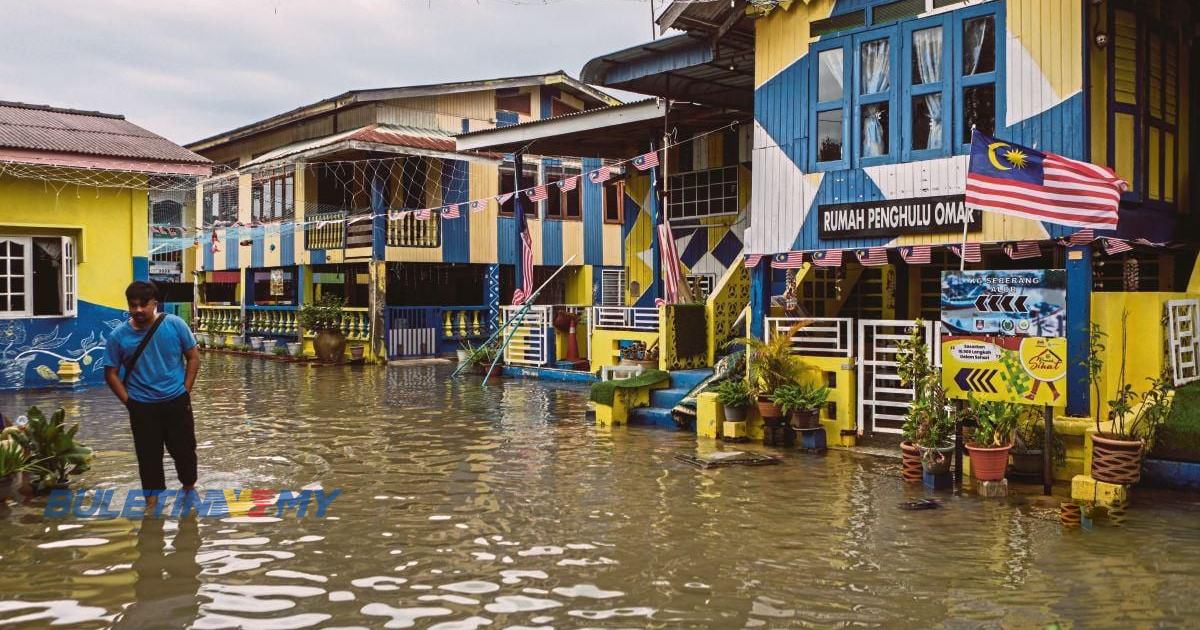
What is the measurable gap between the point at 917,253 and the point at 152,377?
820 cm

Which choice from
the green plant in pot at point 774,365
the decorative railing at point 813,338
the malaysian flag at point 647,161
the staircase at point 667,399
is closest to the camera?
the decorative railing at point 813,338

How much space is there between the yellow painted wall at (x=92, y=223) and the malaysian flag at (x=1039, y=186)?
1434cm

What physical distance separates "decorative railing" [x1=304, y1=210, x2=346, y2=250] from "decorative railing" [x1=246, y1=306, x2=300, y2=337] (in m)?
2.14

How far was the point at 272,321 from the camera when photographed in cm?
2928

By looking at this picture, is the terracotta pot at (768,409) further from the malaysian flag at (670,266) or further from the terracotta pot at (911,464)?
the malaysian flag at (670,266)

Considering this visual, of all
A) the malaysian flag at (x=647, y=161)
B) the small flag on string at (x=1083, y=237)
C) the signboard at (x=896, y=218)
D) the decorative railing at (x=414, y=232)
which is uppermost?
the malaysian flag at (x=647, y=161)

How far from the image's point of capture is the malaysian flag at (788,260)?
41.0 feet

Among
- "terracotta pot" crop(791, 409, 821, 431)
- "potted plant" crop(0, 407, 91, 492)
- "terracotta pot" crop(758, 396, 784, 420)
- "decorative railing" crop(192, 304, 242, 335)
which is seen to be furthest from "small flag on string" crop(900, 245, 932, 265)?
"decorative railing" crop(192, 304, 242, 335)

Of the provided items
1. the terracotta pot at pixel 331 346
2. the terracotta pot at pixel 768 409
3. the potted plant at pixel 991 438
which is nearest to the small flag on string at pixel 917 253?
the potted plant at pixel 991 438

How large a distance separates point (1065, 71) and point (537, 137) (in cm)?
1255

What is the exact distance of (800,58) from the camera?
40.9ft

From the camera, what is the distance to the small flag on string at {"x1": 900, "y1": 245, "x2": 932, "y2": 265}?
11211mm

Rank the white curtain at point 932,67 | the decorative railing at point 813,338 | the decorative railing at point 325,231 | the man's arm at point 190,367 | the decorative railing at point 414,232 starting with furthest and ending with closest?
1. the decorative railing at point 325,231
2. the decorative railing at point 414,232
3. the decorative railing at point 813,338
4. the white curtain at point 932,67
5. the man's arm at point 190,367

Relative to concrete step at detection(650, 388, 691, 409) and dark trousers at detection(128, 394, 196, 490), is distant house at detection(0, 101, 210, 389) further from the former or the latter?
dark trousers at detection(128, 394, 196, 490)
